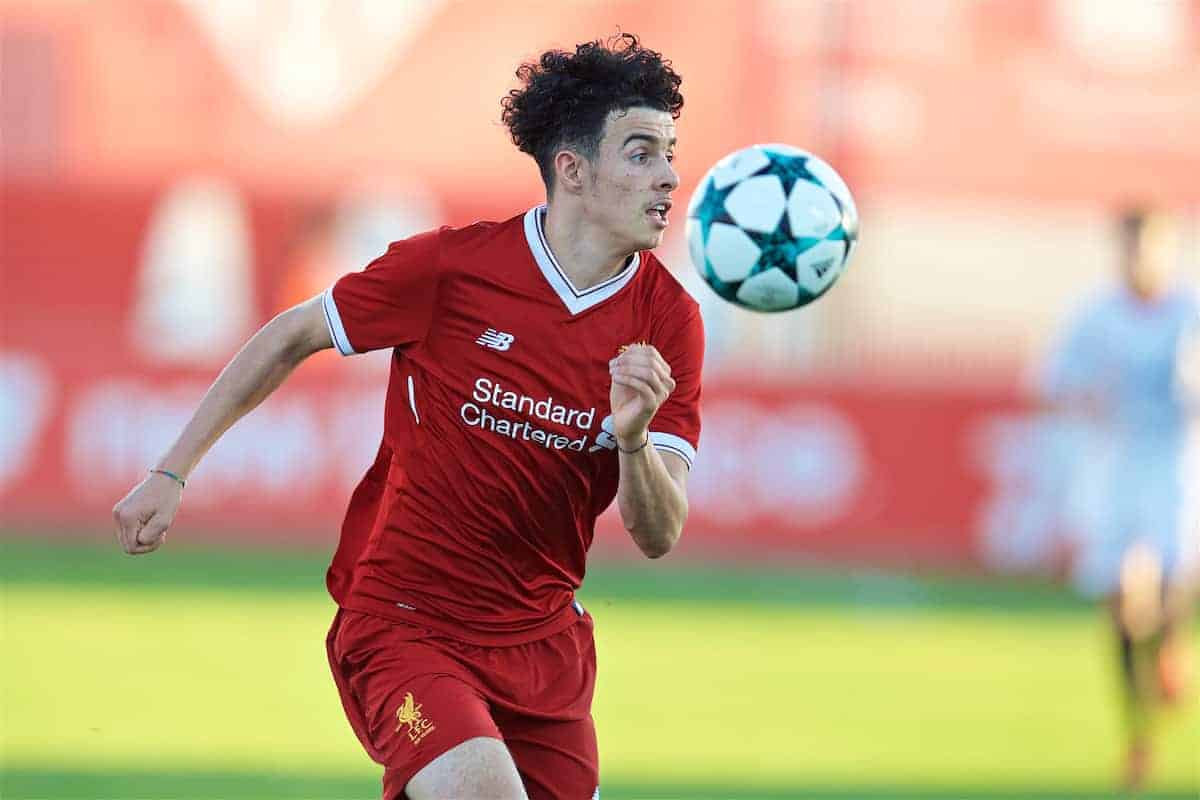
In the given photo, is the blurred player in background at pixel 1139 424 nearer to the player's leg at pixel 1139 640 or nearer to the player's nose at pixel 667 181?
the player's leg at pixel 1139 640

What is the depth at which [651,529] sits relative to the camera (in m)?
4.99

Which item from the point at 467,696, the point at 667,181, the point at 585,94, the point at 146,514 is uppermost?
the point at 585,94

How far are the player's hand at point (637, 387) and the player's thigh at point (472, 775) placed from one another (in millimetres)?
833

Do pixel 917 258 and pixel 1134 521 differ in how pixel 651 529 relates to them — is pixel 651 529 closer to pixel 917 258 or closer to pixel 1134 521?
pixel 1134 521

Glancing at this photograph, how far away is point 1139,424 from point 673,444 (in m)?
5.49

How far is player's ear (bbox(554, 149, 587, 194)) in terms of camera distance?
5.23m

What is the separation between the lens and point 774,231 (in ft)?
18.1

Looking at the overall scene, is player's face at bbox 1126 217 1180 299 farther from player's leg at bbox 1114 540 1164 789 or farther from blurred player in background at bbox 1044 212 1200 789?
player's leg at bbox 1114 540 1164 789

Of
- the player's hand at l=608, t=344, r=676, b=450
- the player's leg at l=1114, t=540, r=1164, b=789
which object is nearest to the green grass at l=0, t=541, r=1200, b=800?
the player's leg at l=1114, t=540, r=1164, b=789

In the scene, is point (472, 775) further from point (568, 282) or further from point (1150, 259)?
point (1150, 259)

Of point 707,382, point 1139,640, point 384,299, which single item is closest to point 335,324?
point 384,299

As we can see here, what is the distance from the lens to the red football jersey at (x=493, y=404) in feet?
17.0

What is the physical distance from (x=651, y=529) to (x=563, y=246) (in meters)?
0.82

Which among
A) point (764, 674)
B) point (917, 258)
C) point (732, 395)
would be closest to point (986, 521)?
point (732, 395)
